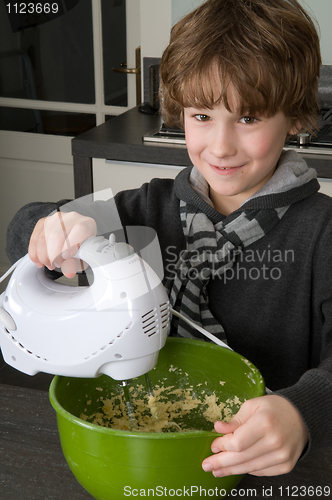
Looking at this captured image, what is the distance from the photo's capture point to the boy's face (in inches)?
34.3

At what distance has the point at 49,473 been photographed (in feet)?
2.31

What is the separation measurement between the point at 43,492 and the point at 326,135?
1.51 metres

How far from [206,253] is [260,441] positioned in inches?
18.1

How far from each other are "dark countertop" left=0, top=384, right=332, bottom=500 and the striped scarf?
34cm

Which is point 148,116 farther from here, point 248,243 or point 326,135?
point 248,243

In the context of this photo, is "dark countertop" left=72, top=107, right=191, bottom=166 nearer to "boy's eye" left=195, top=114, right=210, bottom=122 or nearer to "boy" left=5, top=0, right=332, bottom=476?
"boy" left=5, top=0, right=332, bottom=476

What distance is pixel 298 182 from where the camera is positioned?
39.1 inches

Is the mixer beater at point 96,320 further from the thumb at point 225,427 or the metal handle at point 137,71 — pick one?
the metal handle at point 137,71

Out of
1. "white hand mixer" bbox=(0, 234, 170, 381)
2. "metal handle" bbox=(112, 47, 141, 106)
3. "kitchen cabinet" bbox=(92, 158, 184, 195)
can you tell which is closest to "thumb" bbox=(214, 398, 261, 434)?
"white hand mixer" bbox=(0, 234, 170, 381)

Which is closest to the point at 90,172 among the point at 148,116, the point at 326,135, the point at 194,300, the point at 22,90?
the point at 148,116

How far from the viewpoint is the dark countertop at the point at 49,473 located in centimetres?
67

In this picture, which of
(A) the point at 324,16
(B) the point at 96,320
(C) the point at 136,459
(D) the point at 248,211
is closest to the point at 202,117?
(D) the point at 248,211

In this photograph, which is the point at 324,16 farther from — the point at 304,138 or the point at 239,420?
the point at 239,420

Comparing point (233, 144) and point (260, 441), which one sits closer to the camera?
point (260, 441)
